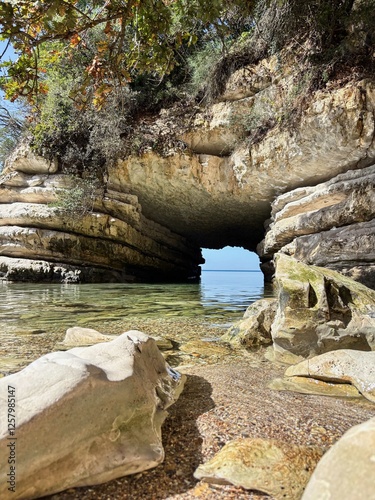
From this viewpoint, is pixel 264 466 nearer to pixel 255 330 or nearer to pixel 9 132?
pixel 255 330

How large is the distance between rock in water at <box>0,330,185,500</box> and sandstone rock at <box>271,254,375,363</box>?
78.6 inches

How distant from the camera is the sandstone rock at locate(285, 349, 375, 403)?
2.31 meters

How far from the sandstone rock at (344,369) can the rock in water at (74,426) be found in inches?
55.6

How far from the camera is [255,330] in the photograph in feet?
12.5

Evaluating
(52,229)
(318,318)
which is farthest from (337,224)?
(52,229)

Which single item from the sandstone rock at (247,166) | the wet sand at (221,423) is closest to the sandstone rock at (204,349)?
the wet sand at (221,423)

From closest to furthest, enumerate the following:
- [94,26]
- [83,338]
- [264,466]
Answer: [264,466] < [94,26] < [83,338]

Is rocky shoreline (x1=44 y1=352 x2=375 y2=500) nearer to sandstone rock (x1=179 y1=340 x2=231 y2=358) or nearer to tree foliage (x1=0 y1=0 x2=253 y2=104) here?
sandstone rock (x1=179 y1=340 x2=231 y2=358)

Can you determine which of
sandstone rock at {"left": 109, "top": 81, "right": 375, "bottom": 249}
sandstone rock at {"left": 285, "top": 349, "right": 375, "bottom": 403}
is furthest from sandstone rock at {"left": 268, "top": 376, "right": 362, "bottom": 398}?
sandstone rock at {"left": 109, "top": 81, "right": 375, "bottom": 249}

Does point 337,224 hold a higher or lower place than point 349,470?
Answer: higher

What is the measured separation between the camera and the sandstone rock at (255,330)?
3.75 meters

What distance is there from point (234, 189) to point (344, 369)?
933cm

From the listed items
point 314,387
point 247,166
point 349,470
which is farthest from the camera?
point 247,166

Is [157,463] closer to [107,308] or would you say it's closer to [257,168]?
[107,308]
